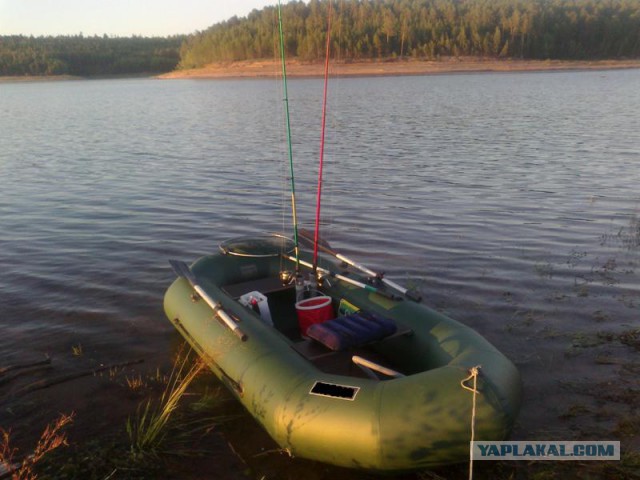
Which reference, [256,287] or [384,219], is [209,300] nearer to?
[256,287]

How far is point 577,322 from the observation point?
7090 millimetres

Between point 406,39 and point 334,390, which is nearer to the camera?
point 334,390

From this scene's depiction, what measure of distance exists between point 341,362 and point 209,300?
159cm

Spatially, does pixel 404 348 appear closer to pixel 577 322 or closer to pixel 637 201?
pixel 577 322

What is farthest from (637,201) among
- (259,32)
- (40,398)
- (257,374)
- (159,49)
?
(159,49)

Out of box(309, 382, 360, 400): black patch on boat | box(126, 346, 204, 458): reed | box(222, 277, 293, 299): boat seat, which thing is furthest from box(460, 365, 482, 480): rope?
box(222, 277, 293, 299): boat seat

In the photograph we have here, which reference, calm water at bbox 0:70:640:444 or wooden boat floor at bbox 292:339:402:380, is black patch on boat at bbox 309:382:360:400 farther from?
calm water at bbox 0:70:640:444

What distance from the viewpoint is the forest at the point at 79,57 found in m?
89.1

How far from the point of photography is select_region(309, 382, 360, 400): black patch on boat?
4.51 metres

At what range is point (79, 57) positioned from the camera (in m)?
96.8

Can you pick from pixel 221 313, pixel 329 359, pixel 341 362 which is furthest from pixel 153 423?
pixel 341 362

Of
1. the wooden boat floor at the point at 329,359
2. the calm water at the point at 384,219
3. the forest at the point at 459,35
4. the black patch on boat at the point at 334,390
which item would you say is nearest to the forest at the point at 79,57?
the forest at the point at 459,35

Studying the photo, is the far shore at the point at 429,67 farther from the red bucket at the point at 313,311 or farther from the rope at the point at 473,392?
the rope at the point at 473,392

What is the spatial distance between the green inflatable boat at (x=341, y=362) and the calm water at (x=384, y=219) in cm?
100
